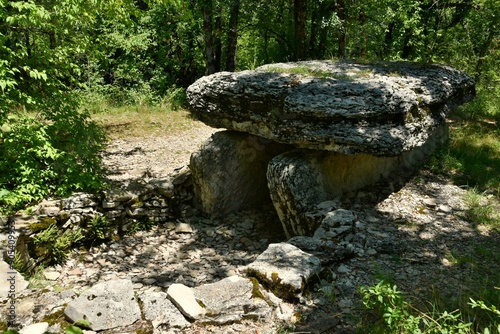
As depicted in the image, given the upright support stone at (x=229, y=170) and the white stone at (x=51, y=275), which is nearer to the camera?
the white stone at (x=51, y=275)

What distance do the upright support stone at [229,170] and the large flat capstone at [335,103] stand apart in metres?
0.43

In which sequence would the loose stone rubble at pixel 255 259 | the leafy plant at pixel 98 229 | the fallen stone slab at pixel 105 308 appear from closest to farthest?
the fallen stone slab at pixel 105 308
the loose stone rubble at pixel 255 259
the leafy plant at pixel 98 229

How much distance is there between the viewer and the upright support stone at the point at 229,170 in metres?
7.16

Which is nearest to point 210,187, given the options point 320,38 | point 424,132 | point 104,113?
point 424,132

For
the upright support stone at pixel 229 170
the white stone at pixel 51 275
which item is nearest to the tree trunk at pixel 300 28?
the upright support stone at pixel 229 170

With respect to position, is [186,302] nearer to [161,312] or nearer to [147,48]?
[161,312]

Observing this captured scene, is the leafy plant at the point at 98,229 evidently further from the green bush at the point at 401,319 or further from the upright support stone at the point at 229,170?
the green bush at the point at 401,319

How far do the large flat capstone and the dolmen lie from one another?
1 cm

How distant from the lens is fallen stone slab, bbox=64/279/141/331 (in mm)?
3350

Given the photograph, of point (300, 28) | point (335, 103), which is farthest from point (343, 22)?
point (335, 103)

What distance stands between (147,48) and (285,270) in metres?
12.8

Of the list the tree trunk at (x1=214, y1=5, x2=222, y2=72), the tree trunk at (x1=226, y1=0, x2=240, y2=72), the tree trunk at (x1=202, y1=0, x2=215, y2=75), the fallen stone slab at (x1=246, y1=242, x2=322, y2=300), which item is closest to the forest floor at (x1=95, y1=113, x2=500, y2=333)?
the fallen stone slab at (x1=246, y1=242, x2=322, y2=300)

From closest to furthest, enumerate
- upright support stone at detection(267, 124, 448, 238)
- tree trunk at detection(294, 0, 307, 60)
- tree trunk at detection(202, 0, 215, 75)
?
upright support stone at detection(267, 124, 448, 238), tree trunk at detection(294, 0, 307, 60), tree trunk at detection(202, 0, 215, 75)

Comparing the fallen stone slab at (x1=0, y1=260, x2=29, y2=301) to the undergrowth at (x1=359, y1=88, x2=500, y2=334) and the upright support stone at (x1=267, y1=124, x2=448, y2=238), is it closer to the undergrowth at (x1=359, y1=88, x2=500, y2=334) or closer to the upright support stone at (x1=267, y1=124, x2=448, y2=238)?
the undergrowth at (x1=359, y1=88, x2=500, y2=334)
